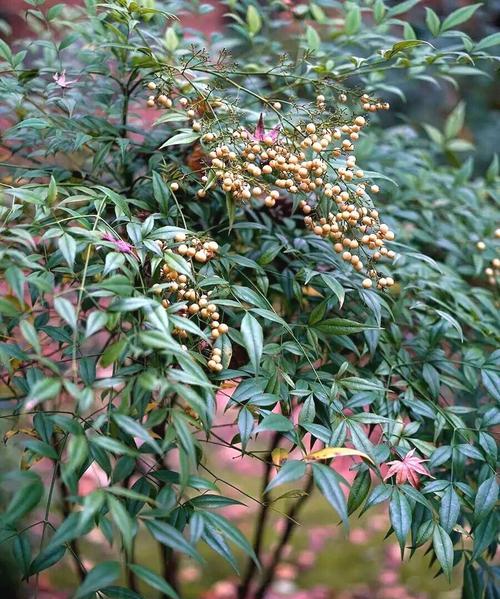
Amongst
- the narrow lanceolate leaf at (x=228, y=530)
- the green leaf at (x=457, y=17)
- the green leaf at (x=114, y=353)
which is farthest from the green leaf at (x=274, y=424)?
the green leaf at (x=457, y=17)

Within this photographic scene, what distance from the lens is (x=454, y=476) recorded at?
1.13 m

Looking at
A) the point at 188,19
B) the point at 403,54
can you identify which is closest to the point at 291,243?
the point at 403,54

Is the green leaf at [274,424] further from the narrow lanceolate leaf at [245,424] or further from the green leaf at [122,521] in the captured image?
Result: the green leaf at [122,521]

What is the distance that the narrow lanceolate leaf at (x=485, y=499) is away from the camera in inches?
40.7

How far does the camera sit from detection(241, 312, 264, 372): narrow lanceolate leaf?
942 millimetres

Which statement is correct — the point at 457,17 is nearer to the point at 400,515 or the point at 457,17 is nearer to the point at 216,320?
the point at 216,320

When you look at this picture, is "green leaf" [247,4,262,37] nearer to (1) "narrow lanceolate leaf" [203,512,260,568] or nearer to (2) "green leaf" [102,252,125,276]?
(2) "green leaf" [102,252,125,276]

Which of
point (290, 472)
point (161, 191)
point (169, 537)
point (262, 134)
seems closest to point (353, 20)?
point (262, 134)

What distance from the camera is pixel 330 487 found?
84cm

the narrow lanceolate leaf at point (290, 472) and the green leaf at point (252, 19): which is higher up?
the green leaf at point (252, 19)

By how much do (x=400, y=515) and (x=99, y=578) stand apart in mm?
439

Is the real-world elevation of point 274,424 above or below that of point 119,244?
below

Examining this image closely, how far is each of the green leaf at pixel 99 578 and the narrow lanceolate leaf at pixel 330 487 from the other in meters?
0.26

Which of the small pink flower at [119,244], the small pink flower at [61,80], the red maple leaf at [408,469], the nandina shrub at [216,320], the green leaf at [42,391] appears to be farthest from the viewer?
the small pink flower at [61,80]
